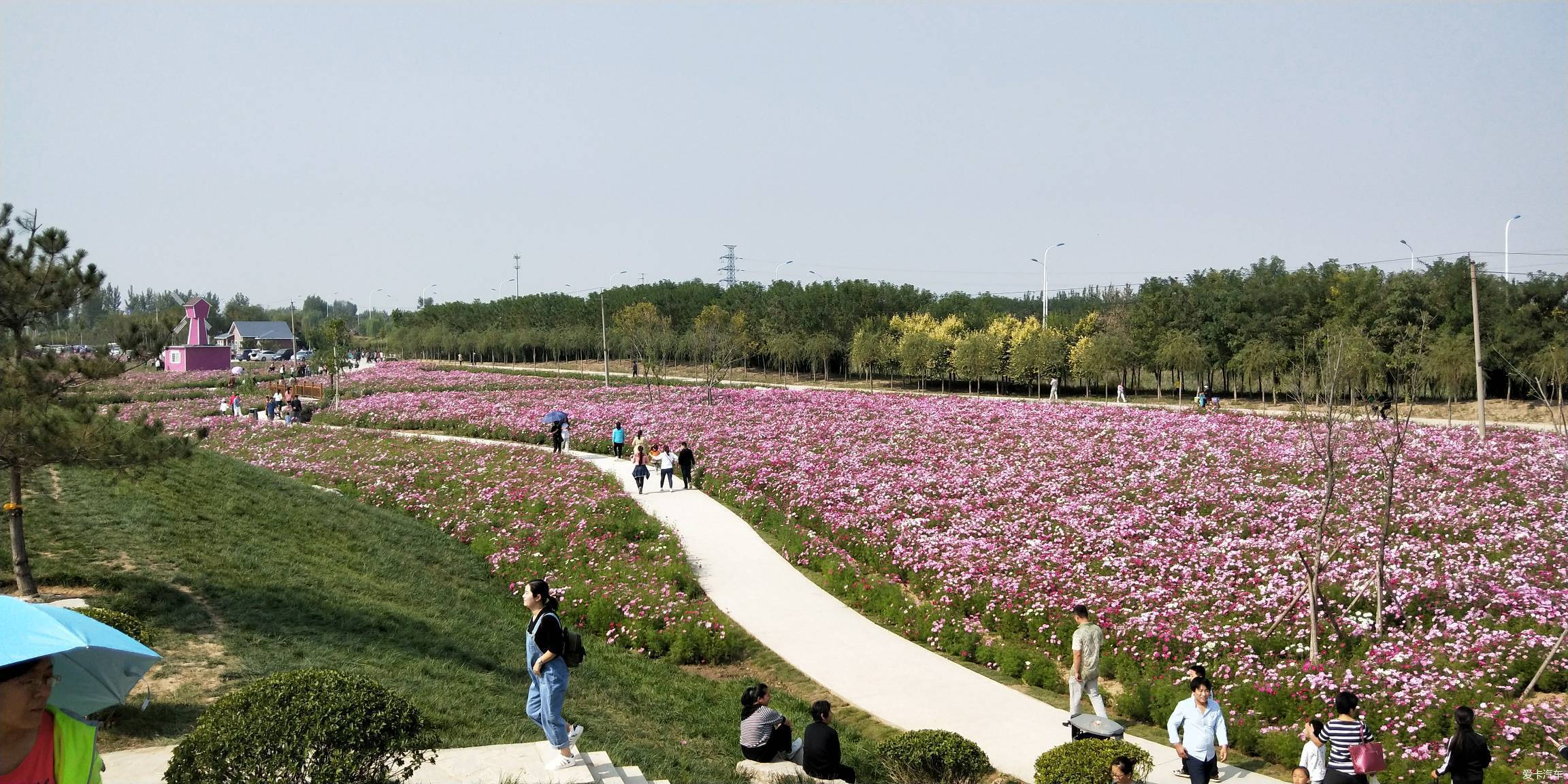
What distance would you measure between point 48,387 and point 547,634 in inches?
295

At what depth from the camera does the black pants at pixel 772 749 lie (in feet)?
29.8

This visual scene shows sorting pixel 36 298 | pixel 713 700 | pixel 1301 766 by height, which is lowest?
pixel 713 700

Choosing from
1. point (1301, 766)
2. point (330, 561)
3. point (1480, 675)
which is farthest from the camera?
point (330, 561)

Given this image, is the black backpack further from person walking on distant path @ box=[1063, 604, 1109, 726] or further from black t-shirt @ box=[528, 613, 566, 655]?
person walking on distant path @ box=[1063, 604, 1109, 726]

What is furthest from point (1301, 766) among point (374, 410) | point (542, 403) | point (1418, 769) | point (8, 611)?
point (374, 410)

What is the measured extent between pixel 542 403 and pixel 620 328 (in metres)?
38.8

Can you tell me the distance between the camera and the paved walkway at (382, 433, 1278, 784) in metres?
10.1

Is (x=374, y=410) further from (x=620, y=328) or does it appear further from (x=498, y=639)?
(x=620, y=328)

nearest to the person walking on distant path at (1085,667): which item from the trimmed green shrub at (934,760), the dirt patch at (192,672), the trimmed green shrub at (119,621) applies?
the trimmed green shrub at (934,760)

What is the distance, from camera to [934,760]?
28.3 feet

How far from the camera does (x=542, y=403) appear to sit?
38.8 m

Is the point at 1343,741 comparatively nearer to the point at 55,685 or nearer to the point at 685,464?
the point at 55,685

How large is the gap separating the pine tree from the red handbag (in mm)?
11865

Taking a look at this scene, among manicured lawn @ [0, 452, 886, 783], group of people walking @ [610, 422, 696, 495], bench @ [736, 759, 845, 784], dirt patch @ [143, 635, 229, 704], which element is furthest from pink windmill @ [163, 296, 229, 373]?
bench @ [736, 759, 845, 784]
